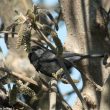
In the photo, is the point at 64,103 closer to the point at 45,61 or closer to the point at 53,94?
the point at 53,94

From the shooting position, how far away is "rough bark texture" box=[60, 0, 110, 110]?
4.15ft

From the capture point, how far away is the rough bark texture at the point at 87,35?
4.15ft

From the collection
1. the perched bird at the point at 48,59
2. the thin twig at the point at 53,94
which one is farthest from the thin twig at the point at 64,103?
the perched bird at the point at 48,59

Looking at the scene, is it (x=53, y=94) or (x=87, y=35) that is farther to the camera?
(x=87, y=35)

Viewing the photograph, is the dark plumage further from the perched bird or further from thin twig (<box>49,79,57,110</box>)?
thin twig (<box>49,79,57,110</box>)

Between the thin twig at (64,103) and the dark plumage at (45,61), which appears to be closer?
the thin twig at (64,103)

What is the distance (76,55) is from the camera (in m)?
1.19

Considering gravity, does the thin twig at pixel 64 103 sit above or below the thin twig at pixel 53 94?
below

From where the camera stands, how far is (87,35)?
1.35m

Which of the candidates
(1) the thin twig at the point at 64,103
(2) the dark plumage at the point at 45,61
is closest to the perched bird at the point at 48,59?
(2) the dark plumage at the point at 45,61

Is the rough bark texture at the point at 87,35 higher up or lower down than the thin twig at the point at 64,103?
higher up

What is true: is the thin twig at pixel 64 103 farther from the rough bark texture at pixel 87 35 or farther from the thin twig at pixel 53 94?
the rough bark texture at pixel 87 35

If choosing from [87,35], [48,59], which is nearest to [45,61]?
[48,59]

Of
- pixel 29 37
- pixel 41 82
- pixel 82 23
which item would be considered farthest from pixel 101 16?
pixel 29 37
